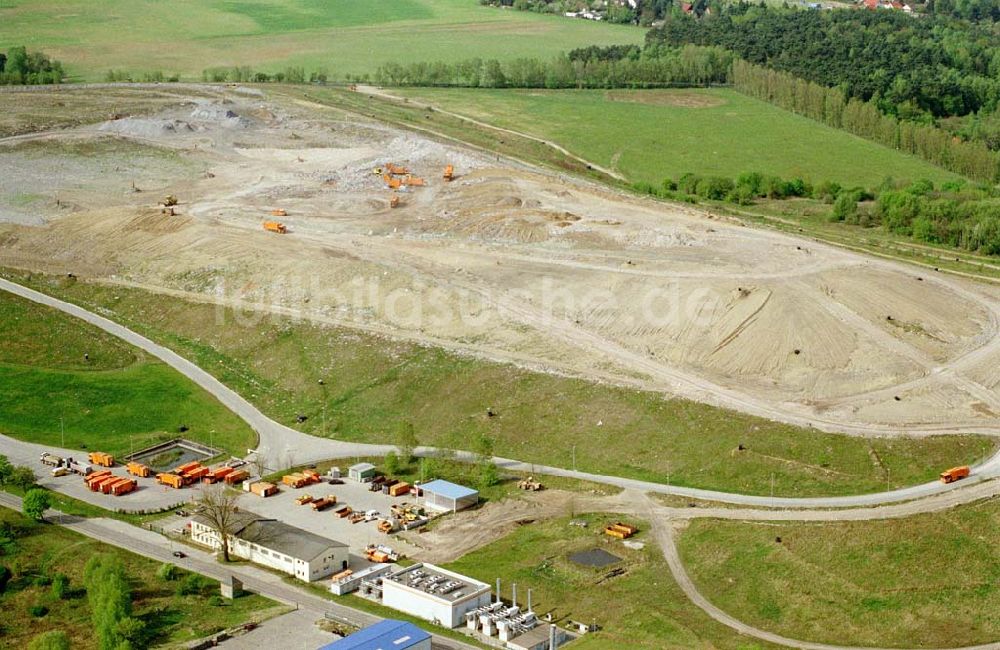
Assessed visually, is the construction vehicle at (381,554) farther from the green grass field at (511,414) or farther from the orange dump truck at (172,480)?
the orange dump truck at (172,480)

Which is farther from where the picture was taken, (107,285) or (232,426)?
(107,285)

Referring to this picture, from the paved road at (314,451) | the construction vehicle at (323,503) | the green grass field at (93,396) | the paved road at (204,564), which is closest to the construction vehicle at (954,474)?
the paved road at (314,451)

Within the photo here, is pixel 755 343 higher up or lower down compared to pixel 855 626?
higher up

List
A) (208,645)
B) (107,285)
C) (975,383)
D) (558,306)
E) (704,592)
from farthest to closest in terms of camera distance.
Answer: (107,285)
(558,306)
(975,383)
(704,592)
(208,645)

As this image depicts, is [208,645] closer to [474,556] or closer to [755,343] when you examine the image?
[474,556]

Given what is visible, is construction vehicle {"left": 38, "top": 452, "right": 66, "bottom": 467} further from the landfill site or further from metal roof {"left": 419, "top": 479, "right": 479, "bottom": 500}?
metal roof {"left": 419, "top": 479, "right": 479, "bottom": 500}

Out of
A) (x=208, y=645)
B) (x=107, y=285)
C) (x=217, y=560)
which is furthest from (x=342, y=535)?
(x=107, y=285)
